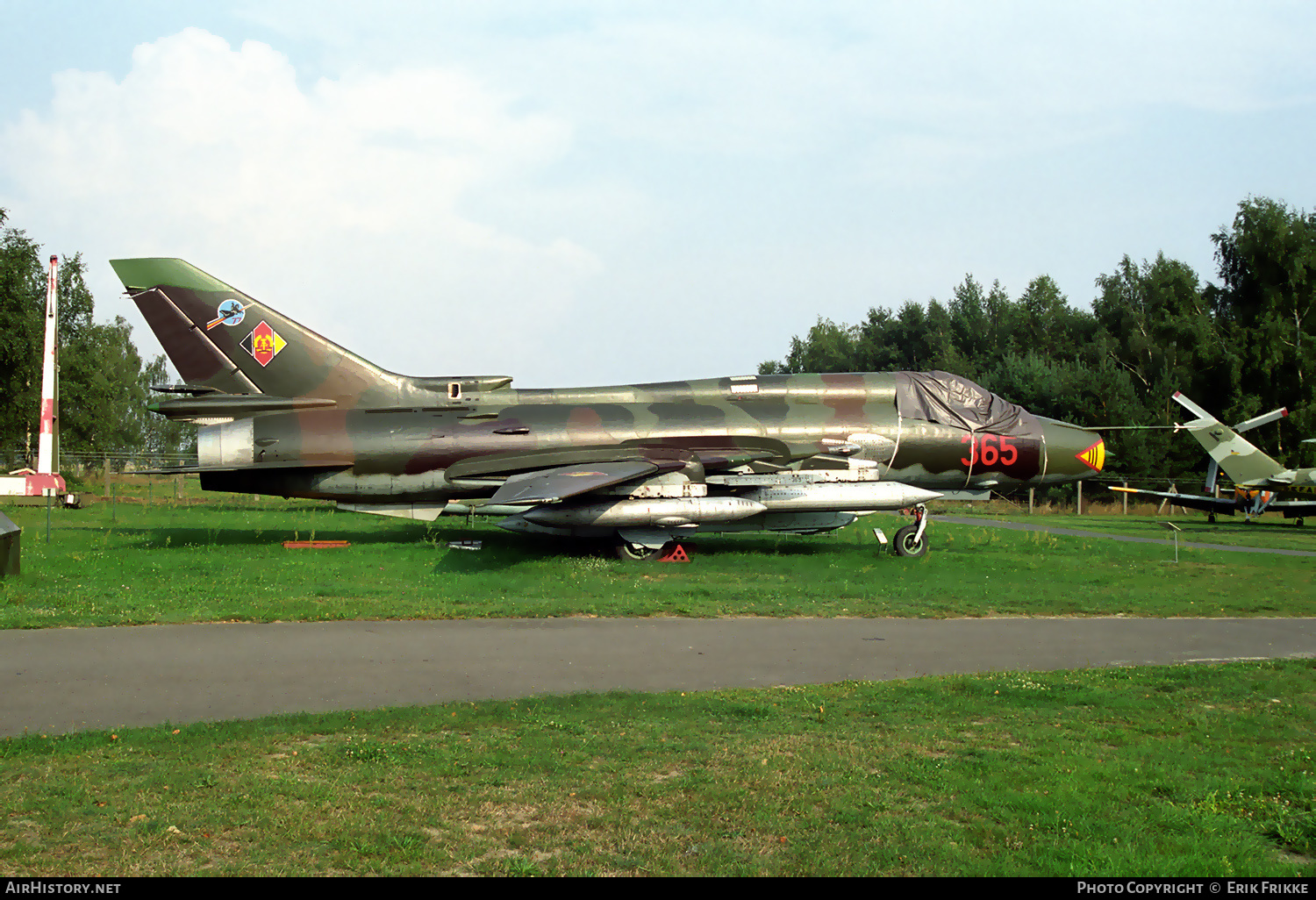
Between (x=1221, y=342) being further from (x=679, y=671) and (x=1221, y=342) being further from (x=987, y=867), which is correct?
(x=987, y=867)

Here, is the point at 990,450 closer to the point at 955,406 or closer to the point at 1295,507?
the point at 955,406

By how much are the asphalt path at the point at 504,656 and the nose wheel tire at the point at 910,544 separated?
6178 mm

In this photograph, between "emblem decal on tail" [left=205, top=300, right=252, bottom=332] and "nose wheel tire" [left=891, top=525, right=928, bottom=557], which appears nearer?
"emblem decal on tail" [left=205, top=300, right=252, bottom=332]

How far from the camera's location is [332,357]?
1791 centimetres

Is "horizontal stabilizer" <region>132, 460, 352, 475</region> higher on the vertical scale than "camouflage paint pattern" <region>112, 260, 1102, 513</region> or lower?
lower

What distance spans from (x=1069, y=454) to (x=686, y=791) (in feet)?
53.6

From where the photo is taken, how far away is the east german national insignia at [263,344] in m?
17.6

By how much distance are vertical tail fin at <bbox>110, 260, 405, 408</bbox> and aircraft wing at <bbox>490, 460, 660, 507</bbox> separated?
4.54 metres

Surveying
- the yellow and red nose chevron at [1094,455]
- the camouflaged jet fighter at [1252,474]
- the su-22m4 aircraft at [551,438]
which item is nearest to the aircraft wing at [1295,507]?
the camouflaged jet fighter at [1252,474]

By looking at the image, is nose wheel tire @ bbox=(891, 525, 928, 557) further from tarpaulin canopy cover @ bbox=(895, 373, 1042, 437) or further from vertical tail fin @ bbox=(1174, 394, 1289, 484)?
vertical tail fin @ bbox=(1174, 394, 1289, 484)

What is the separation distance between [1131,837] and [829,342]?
3093 inches

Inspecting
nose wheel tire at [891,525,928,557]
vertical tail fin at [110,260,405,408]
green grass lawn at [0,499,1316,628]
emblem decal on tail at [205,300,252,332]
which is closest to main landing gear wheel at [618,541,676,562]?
green grass lawn at [0,499,1316,628]

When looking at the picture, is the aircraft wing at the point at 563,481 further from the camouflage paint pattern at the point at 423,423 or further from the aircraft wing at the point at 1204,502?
the aircraft wing at the point at 1204,502

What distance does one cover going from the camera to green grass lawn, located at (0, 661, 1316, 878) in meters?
4.18
